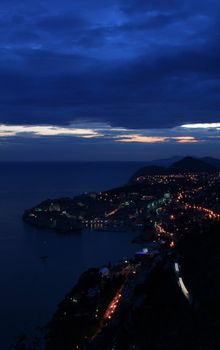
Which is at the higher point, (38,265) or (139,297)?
(139,297)

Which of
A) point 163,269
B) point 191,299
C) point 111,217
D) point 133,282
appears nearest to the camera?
point 191,299

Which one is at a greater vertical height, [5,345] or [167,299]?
[167,299]

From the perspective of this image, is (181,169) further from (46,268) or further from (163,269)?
(163,269)

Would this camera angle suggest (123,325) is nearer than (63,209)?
Yes

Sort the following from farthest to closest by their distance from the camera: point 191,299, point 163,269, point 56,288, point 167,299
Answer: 1. point 56,288
2. point 163,269
3. point 167,299
4. point 191,299

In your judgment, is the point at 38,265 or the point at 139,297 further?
the point at 38,265

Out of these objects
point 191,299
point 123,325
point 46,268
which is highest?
point 191,299

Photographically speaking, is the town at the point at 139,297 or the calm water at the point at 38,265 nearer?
the town at the point at 139,297

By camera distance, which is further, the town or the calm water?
the calm water

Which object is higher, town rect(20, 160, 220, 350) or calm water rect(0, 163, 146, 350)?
town rect(20, 160, 220, 350)

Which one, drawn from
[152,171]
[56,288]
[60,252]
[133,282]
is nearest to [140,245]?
[60,252]

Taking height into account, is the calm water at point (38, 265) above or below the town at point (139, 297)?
below
